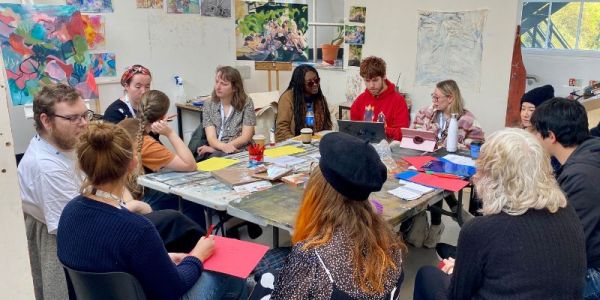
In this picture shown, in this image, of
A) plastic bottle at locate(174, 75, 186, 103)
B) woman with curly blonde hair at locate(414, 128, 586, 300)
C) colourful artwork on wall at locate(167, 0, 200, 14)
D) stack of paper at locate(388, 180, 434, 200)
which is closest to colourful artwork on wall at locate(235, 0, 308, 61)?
colourful artwork on wall at locate(167, 0, 200, 14)

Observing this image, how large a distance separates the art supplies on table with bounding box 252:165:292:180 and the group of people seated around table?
58 cm

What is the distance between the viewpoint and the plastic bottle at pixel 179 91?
199 inches

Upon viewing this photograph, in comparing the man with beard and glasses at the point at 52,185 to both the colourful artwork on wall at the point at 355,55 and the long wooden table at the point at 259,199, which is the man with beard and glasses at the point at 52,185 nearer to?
the long wooden table at the point at 259,199

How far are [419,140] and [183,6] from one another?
3.01 m

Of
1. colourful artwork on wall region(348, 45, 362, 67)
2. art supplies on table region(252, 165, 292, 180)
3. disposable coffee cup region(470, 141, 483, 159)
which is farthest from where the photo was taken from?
colourful artwork on wall region(348, 45, 362, 67)

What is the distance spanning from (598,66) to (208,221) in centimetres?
494

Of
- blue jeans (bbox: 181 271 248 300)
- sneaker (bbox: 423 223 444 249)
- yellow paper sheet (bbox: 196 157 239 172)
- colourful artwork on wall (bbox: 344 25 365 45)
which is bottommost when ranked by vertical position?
sneaker (bbox: 423 223 444 249)

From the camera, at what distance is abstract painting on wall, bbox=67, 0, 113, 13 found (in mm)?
4109

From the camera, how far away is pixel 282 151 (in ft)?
10.8

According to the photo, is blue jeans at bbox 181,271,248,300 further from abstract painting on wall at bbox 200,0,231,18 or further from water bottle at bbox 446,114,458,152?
abstract painting on wall at bbox 200,0,231,18

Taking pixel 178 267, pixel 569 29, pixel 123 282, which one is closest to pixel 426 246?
pixel 178 267

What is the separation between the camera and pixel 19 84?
3434 mm

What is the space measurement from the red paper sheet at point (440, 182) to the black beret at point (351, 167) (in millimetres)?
1267

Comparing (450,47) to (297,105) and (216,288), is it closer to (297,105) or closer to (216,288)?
(297,105)
